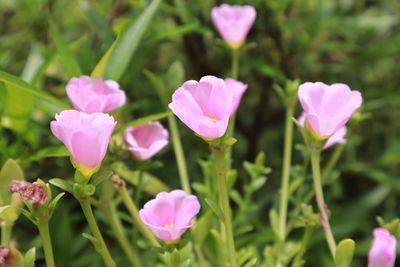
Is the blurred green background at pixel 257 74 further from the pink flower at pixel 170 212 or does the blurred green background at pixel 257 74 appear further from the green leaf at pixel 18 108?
the pink flower at pixel 170 212

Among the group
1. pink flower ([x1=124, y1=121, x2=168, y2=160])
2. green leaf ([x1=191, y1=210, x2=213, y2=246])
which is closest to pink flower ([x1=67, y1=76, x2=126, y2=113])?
pink flower ([x1=124, y1=121, x2=168, y2=160])

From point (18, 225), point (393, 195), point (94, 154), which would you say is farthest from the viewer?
point (393, 195)

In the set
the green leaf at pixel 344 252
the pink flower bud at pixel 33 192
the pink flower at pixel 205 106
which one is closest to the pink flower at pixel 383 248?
the green leaf at pixel 344 252

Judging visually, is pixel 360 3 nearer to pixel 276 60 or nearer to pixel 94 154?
pixel 276 60

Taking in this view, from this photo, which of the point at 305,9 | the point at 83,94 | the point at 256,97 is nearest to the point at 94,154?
the point at 83,94

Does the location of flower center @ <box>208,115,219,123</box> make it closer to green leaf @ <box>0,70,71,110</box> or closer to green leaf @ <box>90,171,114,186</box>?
green leaf @ <box>90,171,114,186</box>
